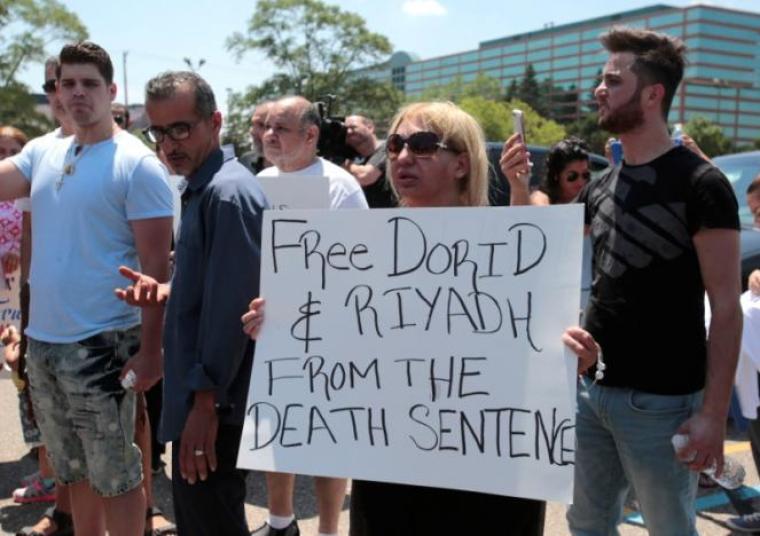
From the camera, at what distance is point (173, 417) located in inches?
88.7

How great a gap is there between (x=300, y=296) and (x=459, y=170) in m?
0.53

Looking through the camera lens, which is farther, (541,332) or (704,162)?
(704,162)

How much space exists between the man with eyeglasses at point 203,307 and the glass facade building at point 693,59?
287 ft

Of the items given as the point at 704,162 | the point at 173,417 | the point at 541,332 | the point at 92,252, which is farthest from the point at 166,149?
the point at 704,162

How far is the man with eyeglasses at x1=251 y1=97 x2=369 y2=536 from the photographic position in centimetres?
344

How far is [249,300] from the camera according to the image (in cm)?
221

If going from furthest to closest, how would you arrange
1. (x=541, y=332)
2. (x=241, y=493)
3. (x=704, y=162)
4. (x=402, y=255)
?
(x=241, y=493) < (x=704, y=162) < (x=402, y=255) < (x=541, y=332)

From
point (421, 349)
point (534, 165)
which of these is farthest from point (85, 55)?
point (534, 165)

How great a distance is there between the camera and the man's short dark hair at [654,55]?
226cm

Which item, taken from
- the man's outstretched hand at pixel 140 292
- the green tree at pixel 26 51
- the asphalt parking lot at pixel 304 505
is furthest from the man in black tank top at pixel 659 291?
the green tree at pixel 26 51

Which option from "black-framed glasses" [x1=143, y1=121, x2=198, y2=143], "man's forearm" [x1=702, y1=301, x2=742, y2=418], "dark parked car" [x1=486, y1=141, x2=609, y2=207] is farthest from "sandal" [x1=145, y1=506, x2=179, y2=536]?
"dark parked car" [x1=486, y1=141, x2=609, y2=207]

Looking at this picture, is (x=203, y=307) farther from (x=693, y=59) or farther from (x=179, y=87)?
(x=693, y=59)

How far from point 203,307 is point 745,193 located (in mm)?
5556

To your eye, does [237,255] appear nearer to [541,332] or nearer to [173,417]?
[173,417]
